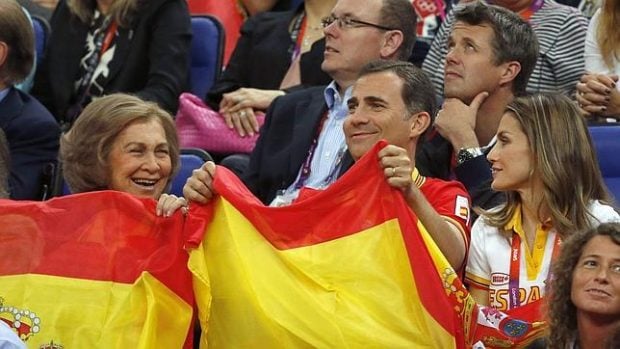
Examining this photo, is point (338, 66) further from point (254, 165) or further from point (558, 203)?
point (558, 203)

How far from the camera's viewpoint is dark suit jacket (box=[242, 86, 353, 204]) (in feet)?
20.5

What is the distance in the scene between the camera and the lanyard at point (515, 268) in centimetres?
502

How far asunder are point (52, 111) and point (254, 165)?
1.83m

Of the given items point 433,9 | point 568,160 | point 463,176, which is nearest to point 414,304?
point 568,160

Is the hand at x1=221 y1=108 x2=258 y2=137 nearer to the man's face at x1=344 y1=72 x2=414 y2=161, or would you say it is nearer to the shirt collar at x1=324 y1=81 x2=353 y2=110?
the shirt collar at x1=324 y1=81 x2=353 y2=110

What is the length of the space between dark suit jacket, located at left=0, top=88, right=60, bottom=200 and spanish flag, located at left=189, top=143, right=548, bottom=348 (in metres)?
1.85

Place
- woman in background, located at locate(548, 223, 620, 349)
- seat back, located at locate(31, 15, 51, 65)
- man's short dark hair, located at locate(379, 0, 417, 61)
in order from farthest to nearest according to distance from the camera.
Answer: seat back, located at locate(31, 15, 51, 65) → man's short dark hair, located at locate(379, 0, 417, 61) → woman in background, located at locate(548, 223, 620, 349)

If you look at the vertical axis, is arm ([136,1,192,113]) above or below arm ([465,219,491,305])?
below

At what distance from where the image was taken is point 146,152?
5.64 meters

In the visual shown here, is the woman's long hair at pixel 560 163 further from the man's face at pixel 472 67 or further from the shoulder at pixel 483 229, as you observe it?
the man's face at pixel 472 67

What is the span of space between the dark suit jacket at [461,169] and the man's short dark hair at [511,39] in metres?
0.40

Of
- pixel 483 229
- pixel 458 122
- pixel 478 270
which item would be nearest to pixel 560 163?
pixel 483 229

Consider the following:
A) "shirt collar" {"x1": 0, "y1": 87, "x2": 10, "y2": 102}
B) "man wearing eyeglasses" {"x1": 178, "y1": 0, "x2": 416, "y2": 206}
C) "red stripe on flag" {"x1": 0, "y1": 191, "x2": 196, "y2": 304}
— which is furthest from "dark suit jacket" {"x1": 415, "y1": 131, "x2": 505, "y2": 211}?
"shirt collar" {"x1": 0, "y1": 87, "x2": 10, "y2": 102}

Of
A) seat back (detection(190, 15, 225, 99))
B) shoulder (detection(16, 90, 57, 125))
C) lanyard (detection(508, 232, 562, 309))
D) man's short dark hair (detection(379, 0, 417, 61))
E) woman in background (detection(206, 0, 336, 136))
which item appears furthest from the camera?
seat back (detection(190, 15, 225, 99))
